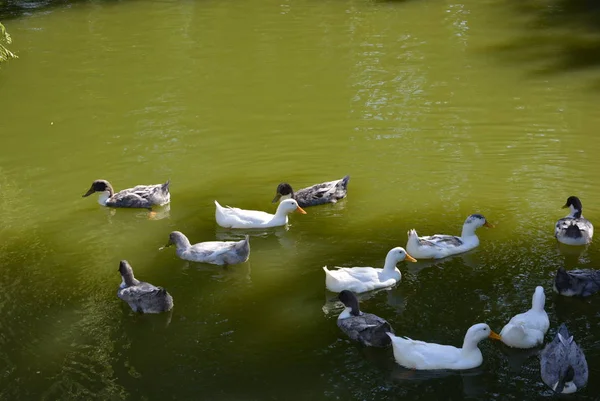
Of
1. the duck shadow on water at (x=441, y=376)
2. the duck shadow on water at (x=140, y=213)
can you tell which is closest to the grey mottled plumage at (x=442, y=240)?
the duck shadow on water at (x=441, y=376)

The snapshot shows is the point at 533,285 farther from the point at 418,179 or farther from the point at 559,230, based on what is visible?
the point at 418,179

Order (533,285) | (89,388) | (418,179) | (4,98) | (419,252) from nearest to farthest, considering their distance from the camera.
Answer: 1. (89,388)
2. (533,285)
3. (419,252)
4. (418,179)
5. (4,98)

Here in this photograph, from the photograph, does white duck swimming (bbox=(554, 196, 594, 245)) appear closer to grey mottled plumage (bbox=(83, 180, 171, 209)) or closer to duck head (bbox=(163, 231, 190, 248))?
duck head (bbox=(163, 231, 190, 248))

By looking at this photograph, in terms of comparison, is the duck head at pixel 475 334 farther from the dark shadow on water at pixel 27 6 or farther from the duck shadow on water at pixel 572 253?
the dark shadow on water at pixel 27 6

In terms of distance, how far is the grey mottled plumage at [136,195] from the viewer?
43.5 ft

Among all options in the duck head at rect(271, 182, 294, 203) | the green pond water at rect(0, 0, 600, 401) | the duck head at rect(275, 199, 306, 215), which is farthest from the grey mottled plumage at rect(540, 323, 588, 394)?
the duck head at rect(271, 182, 294, 203)

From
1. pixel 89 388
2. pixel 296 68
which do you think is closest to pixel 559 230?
pixel 89 388

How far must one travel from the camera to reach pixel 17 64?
21953 mm

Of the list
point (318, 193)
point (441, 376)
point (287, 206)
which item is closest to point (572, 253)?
point (441, 376)

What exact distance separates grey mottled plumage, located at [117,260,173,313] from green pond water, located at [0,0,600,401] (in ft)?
0.45

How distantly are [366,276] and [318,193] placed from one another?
2887 mm

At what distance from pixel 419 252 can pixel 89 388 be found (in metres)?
4.64

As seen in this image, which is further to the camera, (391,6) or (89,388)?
(391,6)

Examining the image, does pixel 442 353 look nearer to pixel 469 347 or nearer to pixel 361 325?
pixel 469 347
